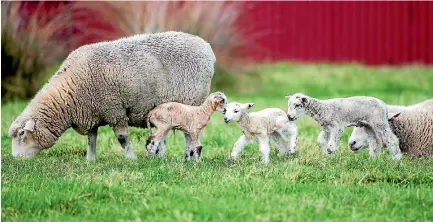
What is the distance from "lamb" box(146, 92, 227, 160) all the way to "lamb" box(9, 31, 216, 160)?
0.87ft

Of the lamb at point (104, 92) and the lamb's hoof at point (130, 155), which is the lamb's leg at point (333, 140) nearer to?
the lamb at point (104, 92)

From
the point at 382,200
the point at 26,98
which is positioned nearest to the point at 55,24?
the point at 26,98

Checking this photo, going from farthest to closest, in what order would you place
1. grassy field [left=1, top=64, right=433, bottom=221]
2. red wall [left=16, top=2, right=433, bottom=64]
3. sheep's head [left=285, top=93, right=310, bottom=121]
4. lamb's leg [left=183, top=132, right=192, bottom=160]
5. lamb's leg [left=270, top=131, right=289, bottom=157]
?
red wall [left=16, top=2, right=433, bottom=64], lamb's leg [left=270, top=131, right=289, bottom=157], lamb's leg [left=183, top=132, right=192, bottom=160], sheep's head [left=285, top=93, right=310, bottom=121], grassy field [left=1, top=64, right=433, bottom=221]

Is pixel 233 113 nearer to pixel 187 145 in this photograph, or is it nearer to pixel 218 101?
pixel 218 101

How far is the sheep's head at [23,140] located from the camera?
9.11 meters

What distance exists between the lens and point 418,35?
20.0 meters

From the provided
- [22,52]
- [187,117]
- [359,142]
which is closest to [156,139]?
[187,117]

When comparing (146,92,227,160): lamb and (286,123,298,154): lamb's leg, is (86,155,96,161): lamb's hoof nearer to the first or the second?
(146,92,227,160): lamb

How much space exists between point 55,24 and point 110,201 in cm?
885

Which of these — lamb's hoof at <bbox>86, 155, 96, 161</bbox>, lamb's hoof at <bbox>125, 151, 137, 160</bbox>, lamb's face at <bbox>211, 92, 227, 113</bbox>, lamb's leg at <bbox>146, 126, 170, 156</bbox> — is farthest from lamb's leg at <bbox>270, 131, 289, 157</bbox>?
lamb's hoof at <bbox>86, 155, 96, 161</bbox>

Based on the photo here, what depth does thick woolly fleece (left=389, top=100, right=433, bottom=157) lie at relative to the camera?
948 centimetres

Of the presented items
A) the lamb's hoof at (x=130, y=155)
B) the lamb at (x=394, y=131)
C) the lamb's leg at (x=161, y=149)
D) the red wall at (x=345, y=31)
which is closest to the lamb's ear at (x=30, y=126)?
the lamb's hoof at (x=130, y=155)

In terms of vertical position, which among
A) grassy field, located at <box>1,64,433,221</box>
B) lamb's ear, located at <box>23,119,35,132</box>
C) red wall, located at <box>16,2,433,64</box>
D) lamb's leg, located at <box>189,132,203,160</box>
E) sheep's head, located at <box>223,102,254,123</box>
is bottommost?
grassy field, located at <box>1,64,433,221</box>

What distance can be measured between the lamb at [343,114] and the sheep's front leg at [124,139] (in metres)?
1.66
